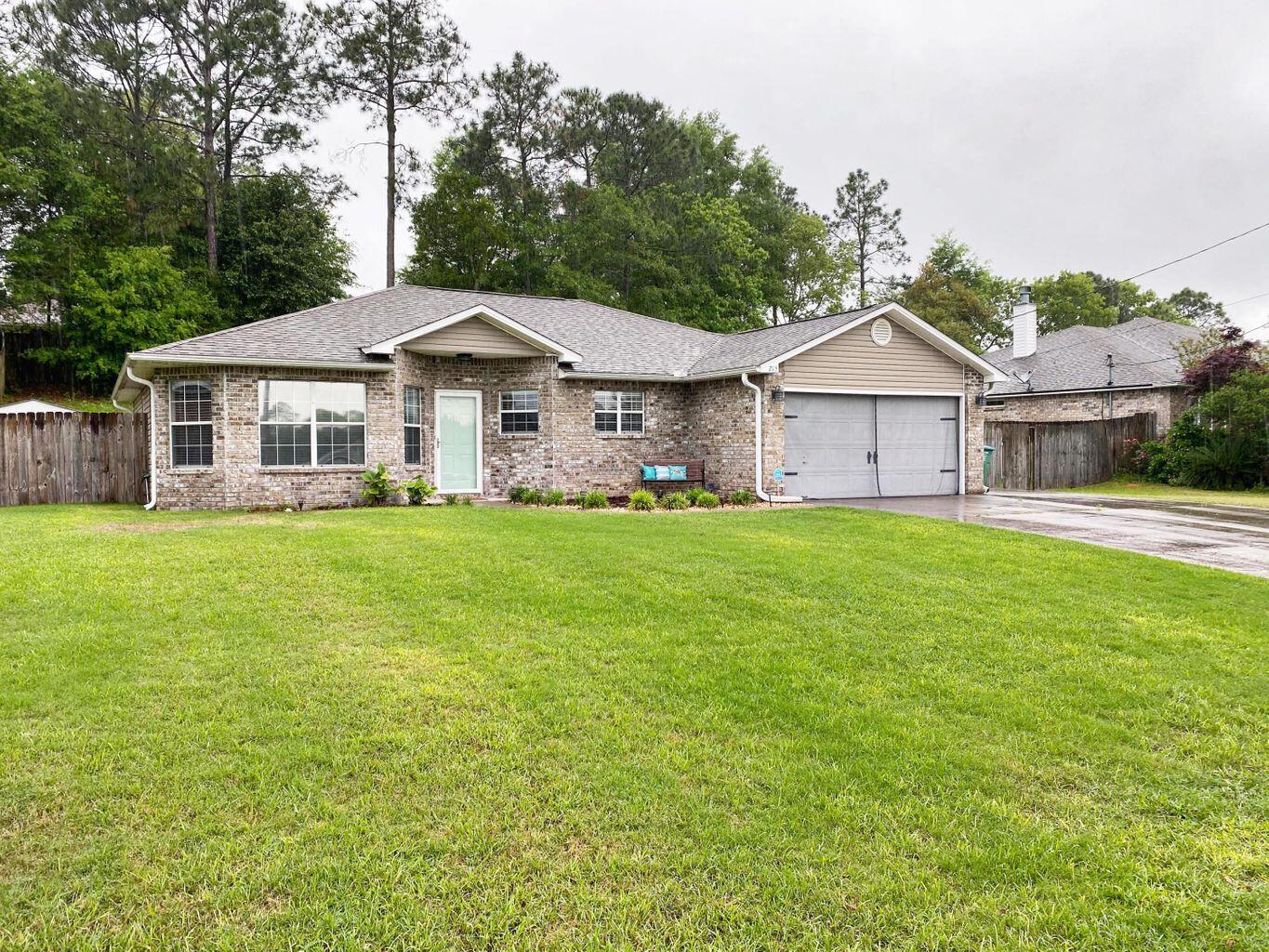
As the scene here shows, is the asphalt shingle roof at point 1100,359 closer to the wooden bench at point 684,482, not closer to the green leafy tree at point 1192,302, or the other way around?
the wooden bench at point 684,482

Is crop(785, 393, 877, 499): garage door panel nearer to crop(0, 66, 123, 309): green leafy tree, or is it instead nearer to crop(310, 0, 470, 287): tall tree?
crop(310, 0, 470, 287): tall tree

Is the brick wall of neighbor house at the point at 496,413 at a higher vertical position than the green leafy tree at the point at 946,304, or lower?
lower

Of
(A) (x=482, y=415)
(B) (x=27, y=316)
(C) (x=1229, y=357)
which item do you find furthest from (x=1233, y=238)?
(B) (x=27, y=316)

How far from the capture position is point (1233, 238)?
70.6 ft

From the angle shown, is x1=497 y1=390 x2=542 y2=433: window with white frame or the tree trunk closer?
x1=497 y1=390 x2=542 y2=433: window with white frame

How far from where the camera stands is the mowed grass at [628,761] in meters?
2.52

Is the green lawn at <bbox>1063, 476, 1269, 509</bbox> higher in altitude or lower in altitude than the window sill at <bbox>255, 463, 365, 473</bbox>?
lower

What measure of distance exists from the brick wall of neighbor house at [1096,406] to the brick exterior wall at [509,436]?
9.71m

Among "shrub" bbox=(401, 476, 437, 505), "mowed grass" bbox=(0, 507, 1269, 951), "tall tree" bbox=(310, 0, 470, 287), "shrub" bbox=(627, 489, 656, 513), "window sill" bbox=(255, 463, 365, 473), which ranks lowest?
"mowed grass" bbox=(0, 507, 1269, 951)

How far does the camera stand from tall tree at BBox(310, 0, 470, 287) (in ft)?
94.8

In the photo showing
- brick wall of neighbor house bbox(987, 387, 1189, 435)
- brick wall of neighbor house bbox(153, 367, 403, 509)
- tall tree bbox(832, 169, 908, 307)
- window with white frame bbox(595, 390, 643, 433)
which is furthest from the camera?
tall tree bbox(832, 169, 908, 307)

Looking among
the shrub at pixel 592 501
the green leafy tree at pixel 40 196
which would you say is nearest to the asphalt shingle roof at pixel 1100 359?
the shrub at pixel 592 501

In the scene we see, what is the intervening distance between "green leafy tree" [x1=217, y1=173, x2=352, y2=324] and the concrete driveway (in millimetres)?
23178

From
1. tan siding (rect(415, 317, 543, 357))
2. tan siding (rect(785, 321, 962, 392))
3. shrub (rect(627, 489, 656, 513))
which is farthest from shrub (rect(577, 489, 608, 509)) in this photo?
tan siding (rect(785, 321, 962, 392))
